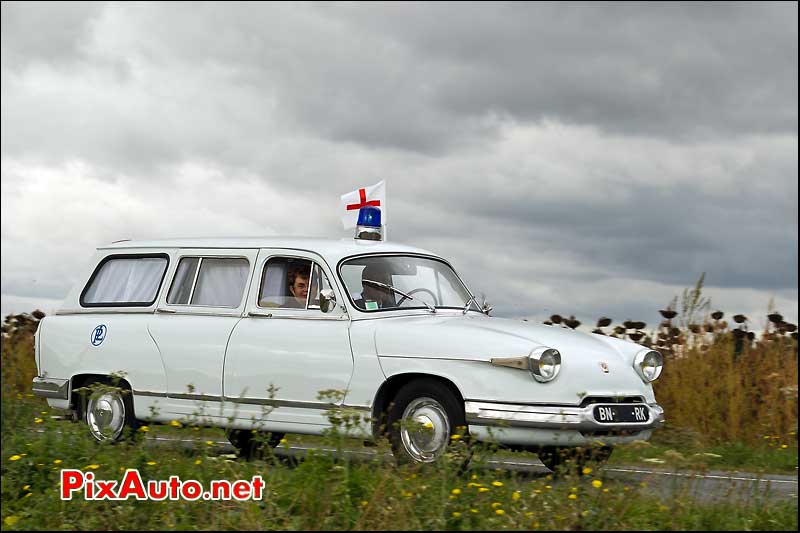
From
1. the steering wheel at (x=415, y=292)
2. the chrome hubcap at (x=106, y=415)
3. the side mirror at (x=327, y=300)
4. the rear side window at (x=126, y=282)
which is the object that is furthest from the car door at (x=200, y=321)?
the steering wheel at (x=415, y=292)

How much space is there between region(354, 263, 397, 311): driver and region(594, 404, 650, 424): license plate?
2.23 m

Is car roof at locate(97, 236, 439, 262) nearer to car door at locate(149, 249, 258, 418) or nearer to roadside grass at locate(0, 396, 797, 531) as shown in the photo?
car door at locate(149, 249, 258, 418)

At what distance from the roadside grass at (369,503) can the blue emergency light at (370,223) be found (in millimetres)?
3403

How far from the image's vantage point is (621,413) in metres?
8.95

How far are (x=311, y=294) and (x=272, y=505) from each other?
3033 mm

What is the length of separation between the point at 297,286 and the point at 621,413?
3.11 metres

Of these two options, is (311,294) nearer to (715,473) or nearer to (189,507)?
(189,507)

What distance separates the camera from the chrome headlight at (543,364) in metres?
8.63

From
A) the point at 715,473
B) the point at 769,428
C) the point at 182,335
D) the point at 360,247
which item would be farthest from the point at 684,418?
the point at 182,335

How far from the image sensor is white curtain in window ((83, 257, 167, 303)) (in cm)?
1130

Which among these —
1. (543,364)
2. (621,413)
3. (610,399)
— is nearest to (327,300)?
(543,364)

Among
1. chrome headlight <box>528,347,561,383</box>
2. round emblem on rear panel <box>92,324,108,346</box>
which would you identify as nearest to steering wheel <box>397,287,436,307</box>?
chrome headlight <box>528,347,561,383</box>

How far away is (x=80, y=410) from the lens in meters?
11.3

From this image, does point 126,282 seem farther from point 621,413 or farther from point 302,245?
point 621,413
